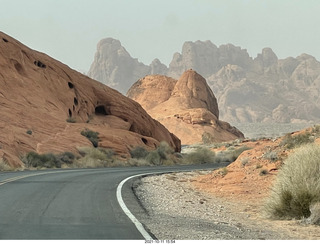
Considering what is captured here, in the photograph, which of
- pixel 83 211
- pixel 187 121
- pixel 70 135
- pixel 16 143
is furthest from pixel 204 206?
pixel 187 121

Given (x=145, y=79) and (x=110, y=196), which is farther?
(x=145, y=79)

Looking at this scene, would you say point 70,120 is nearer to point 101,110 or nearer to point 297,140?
point 101,110

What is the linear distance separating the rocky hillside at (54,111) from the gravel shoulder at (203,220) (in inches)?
724

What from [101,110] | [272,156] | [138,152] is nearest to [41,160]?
[138,152]

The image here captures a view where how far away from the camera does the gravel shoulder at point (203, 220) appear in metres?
9.22

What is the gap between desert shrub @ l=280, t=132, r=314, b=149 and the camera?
76.1 ft

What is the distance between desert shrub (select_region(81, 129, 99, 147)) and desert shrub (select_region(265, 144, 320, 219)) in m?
31.8

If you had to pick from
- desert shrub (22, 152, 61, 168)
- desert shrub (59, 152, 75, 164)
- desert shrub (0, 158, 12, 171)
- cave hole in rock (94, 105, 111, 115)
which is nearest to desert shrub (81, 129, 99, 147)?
desert shrub (59, 152, 75, 164)

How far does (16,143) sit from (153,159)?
48.1 feet

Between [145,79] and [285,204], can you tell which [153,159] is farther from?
[145,79]

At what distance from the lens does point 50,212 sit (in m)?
11.2

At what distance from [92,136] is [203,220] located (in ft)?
111

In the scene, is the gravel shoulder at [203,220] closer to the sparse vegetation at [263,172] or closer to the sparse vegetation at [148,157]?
the sparse vegetation at [263,172]

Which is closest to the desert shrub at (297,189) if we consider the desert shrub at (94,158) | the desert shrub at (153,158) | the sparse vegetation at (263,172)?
Answer: the sparse vegetation at (263,172)
